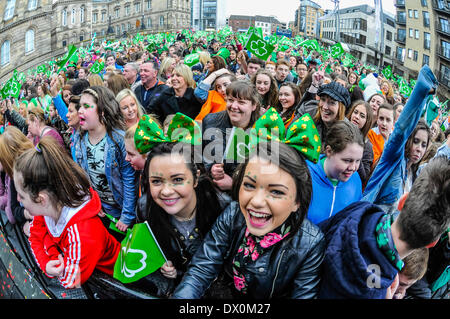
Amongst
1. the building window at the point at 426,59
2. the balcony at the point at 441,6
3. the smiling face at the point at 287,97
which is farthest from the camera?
the smiling face at the point at 287,97

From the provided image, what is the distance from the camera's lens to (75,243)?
1731 millimetres

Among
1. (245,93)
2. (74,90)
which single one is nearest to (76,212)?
(245,93)

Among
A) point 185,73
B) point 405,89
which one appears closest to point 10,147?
point 185,73

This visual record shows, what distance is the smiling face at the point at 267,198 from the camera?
151cm

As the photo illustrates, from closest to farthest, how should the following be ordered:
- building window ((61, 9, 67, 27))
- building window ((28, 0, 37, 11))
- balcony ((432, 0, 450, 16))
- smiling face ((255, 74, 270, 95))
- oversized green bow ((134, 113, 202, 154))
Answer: balcony ((432, 0, 450, 16)) < oversized green bow ((134, 113, 202, 154)) < building window ((28, 0, 37, 11)) < building window ((61, 9, 67, 27)) < smiling face ((255, 74, 270, 95))

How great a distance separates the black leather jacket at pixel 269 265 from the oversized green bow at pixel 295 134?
395mm

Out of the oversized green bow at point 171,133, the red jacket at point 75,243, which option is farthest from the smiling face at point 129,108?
the oversized green bow at point 171,133

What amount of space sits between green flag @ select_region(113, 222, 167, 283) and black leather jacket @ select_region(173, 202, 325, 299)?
22cm

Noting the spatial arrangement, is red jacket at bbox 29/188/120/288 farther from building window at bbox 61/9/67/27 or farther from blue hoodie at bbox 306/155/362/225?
building window at bbox 61/9/67/27

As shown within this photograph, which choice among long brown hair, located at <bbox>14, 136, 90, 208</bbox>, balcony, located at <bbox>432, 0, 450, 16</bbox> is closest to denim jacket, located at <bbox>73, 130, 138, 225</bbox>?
long brown hair, located at <bbox>14, 136, 90, 208</bbox>

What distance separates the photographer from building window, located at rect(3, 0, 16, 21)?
2.28m

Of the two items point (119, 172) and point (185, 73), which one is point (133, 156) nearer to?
point (119, 172)

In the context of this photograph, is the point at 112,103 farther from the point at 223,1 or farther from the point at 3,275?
the point at 223,1

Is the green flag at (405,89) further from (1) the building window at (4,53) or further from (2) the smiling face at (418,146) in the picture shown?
(1) the building window at (4,53)
